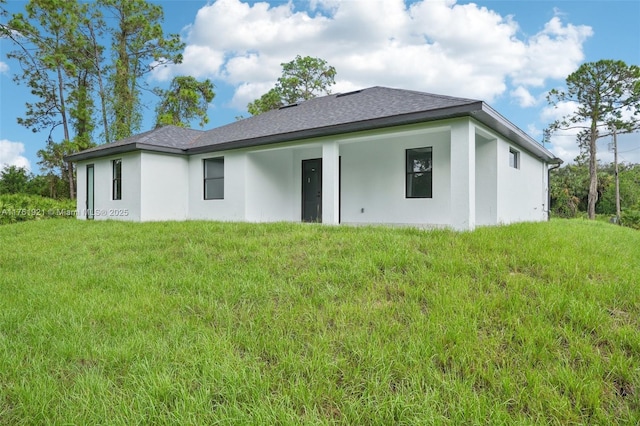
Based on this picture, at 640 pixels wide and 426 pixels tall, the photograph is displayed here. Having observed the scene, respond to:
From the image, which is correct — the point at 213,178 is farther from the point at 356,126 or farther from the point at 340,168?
the point at 356,126

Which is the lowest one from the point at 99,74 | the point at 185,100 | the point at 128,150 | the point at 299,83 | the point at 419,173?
the point at 419,173

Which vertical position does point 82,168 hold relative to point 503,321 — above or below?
above

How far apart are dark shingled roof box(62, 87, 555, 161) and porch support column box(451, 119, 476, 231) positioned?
1.23ft

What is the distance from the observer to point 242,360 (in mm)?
2693

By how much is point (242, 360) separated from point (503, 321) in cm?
228

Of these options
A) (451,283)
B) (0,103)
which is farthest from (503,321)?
(0,103)

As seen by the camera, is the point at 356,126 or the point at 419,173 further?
the point at 419,173

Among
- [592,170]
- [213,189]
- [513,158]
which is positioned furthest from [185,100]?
[592,170]

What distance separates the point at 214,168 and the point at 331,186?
4799 millimetres

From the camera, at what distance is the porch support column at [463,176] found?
686 cm

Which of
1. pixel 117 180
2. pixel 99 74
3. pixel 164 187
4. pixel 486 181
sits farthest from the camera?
pixel 99 74

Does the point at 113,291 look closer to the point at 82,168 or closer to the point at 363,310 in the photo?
the point at 363,310

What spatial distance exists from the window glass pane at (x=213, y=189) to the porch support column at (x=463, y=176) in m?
7.10

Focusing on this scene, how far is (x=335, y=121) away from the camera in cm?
884
